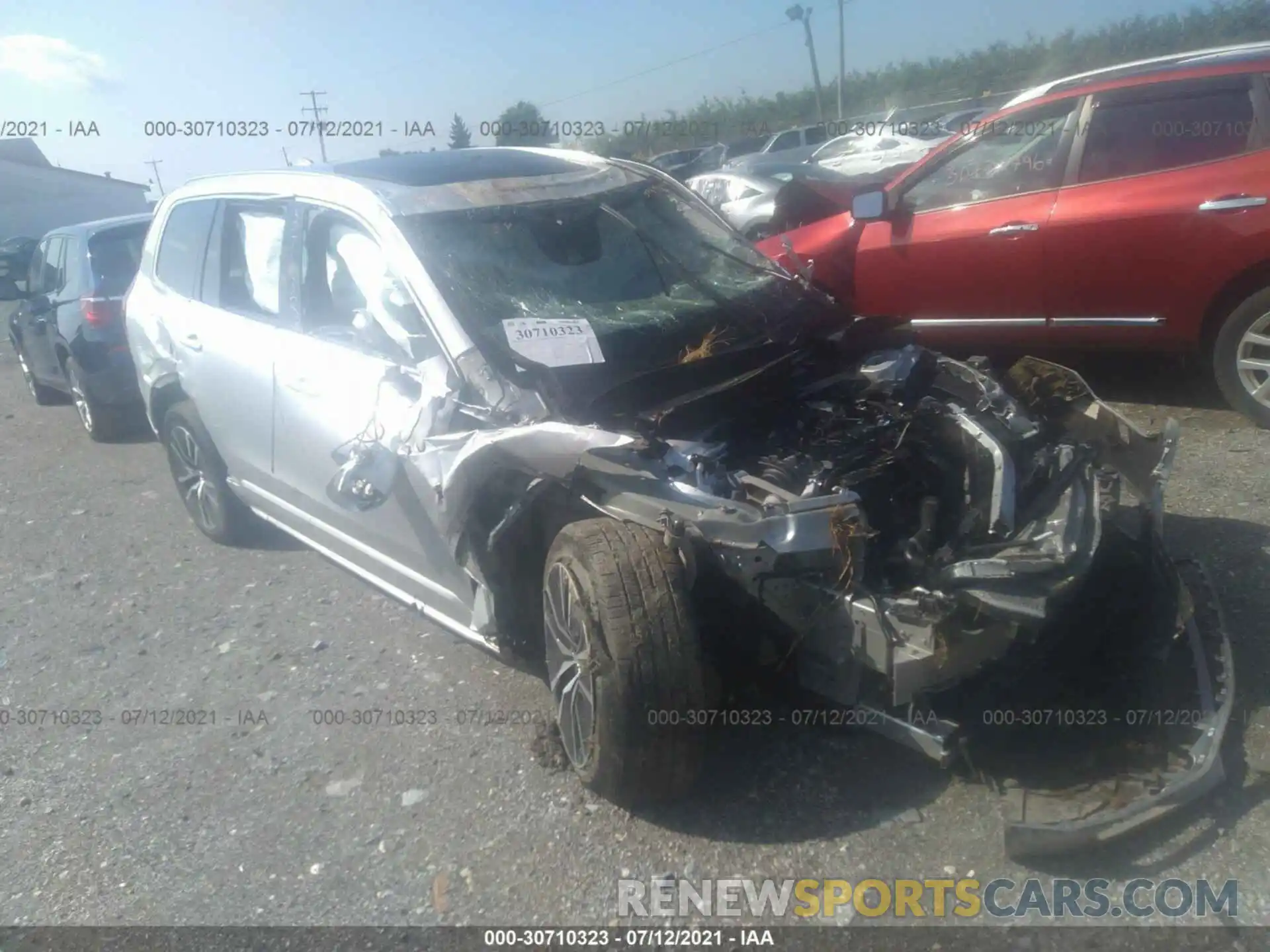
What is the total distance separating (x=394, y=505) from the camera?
3393 millimetres

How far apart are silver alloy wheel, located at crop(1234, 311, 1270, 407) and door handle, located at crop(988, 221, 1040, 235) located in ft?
3.94

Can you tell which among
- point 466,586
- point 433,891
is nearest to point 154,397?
point 466,586

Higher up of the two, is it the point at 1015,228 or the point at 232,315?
Result: the point at 232,315

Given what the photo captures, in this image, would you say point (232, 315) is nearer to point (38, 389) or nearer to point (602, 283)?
point (602, 283)

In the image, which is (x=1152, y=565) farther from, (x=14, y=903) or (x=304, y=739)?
(x=14, y=903)

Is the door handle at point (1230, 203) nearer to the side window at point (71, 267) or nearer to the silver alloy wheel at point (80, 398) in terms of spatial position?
the side window at point (71, 267)

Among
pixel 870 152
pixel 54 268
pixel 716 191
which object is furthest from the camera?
pixel 870 152

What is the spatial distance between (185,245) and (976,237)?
4.32 meters

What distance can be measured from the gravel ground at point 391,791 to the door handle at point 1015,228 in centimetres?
151

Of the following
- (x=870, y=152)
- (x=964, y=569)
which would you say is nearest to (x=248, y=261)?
(x=964, y=569)

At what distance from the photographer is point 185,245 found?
4.96 metres

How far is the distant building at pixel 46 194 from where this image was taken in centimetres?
3403

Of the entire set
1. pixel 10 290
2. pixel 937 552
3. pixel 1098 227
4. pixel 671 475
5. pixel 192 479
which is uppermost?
pixel 10 290

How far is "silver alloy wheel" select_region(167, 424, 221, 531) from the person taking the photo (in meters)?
5.00
